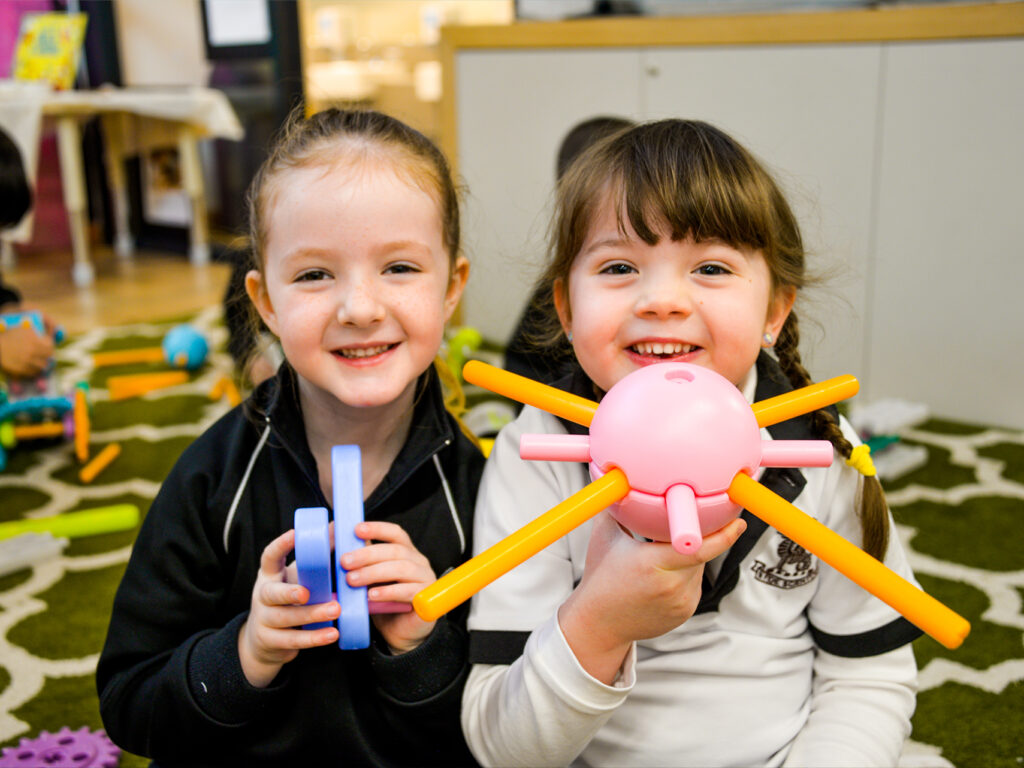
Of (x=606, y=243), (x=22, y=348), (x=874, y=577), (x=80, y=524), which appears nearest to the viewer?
(x=874, y=577)

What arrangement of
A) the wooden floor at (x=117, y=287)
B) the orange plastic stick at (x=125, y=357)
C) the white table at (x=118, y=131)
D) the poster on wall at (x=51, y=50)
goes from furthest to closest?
the poster on wall at (x=51, y=50) → the white table at (x=118, y=131) → the wooden floor at (x=117, y=287) → the orange plastic stick at (x=125, y=357)

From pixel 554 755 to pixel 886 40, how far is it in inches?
67.5

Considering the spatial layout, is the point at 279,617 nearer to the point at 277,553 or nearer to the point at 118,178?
the point at 277,553

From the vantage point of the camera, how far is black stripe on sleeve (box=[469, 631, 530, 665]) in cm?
71

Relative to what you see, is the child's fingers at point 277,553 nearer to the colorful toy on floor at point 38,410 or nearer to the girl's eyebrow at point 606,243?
the girl's eyebrow at point 606,243

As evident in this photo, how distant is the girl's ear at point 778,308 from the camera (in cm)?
75

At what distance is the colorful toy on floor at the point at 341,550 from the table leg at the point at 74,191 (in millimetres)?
3149

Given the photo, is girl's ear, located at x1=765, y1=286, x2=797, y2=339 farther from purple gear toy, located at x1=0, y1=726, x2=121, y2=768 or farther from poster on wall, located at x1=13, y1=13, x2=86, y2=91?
poster on wall, located at x1=13, y1=13, x2=86, y2=91

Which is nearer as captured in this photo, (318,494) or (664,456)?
A: (664,456)

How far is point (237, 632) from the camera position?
71cm

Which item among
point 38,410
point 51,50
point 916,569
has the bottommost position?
point 916,569

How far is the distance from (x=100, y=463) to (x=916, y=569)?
1.40 meters

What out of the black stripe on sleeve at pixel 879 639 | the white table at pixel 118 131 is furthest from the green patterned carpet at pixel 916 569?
the white table at pixel 118 131

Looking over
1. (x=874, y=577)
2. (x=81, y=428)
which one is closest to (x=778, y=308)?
(x=874, y=577)
